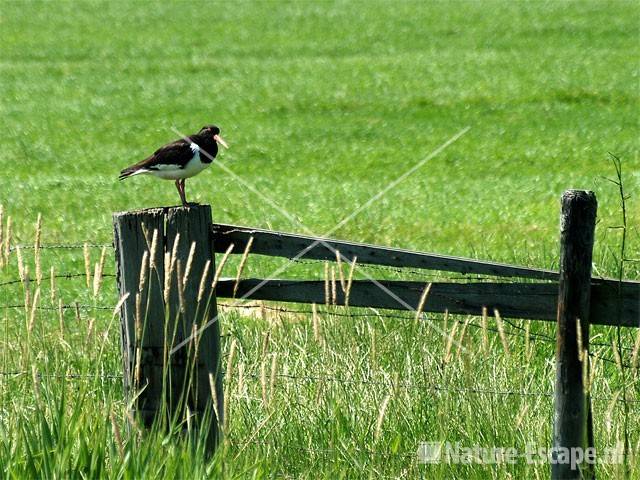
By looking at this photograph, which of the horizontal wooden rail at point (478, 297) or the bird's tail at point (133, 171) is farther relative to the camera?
the bird's tail at point (133, 171)

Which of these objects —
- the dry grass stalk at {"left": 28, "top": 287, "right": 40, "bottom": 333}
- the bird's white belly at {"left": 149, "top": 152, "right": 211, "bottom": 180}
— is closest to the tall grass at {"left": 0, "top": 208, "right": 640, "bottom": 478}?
the dry grass stalk at {"left": 28, "top": 287, "right": 40, "bottom": 333}

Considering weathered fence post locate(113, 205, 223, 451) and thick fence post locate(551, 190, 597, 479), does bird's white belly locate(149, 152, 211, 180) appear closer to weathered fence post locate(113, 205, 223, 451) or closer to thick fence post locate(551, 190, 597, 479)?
weathered fence post locate(113, 205, 223, 451)

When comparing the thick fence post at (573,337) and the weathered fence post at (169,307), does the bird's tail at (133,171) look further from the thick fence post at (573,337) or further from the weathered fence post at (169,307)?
the thick fence post at (573,337)

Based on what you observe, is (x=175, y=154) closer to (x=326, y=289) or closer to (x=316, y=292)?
(x=316, y=292)

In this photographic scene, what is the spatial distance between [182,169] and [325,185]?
1066 centimetres

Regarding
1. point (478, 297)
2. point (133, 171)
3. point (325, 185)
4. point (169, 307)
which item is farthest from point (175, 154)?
point (325, 185)

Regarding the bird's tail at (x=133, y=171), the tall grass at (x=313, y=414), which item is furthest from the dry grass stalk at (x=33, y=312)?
the bird's tail at (x=133, y=171)

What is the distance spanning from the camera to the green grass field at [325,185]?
15.7 ft

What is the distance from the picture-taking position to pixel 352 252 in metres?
4.76

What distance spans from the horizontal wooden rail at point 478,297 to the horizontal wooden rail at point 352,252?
2.6 inches

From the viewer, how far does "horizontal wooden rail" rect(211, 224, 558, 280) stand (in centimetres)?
456

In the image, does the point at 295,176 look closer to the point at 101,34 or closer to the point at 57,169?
the point at 57,169

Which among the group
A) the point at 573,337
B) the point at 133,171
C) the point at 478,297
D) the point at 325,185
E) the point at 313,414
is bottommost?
the point at 313,414

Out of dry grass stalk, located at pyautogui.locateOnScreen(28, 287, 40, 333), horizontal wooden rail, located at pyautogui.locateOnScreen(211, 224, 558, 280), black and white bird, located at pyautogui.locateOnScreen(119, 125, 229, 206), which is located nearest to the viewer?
dry grass stalk, located at pyautogui.locateOnScreen(28, 287, 40, 333)
